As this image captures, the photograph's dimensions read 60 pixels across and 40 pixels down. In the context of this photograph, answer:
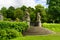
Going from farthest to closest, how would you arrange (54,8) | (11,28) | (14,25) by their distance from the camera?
(54,8)
(14,25)
(11,28)

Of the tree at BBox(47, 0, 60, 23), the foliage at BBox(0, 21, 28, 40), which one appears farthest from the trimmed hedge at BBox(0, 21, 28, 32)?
the tree at BBox(47, 0, 60, 23)

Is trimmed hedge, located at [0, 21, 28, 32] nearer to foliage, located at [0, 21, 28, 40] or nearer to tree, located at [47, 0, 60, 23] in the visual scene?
foliage, located at [0, 21, 28, 40]

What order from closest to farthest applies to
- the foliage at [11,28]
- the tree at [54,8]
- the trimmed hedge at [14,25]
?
the foliage at [11,28] < the trimmed hedge at [14,25] < the tree at [54,8]

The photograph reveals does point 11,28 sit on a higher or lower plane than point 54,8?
lower

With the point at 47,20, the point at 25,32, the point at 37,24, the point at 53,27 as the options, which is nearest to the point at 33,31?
the point at 25,32

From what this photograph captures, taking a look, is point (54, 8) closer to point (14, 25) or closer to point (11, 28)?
point (14, 25)

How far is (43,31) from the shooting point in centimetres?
3491

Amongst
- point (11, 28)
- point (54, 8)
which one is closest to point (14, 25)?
point (11, 28)

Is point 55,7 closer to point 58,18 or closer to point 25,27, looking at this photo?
point 58,18

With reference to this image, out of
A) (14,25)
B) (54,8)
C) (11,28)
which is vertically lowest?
(11,28)

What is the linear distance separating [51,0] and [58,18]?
6.27 m

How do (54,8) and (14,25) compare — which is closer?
(14,25)

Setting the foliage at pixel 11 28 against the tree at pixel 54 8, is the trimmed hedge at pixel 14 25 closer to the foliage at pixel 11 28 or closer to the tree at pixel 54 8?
the foliage at pixel 11 28

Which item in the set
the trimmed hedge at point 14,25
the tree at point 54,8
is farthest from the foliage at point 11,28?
the tree at point 54,8
